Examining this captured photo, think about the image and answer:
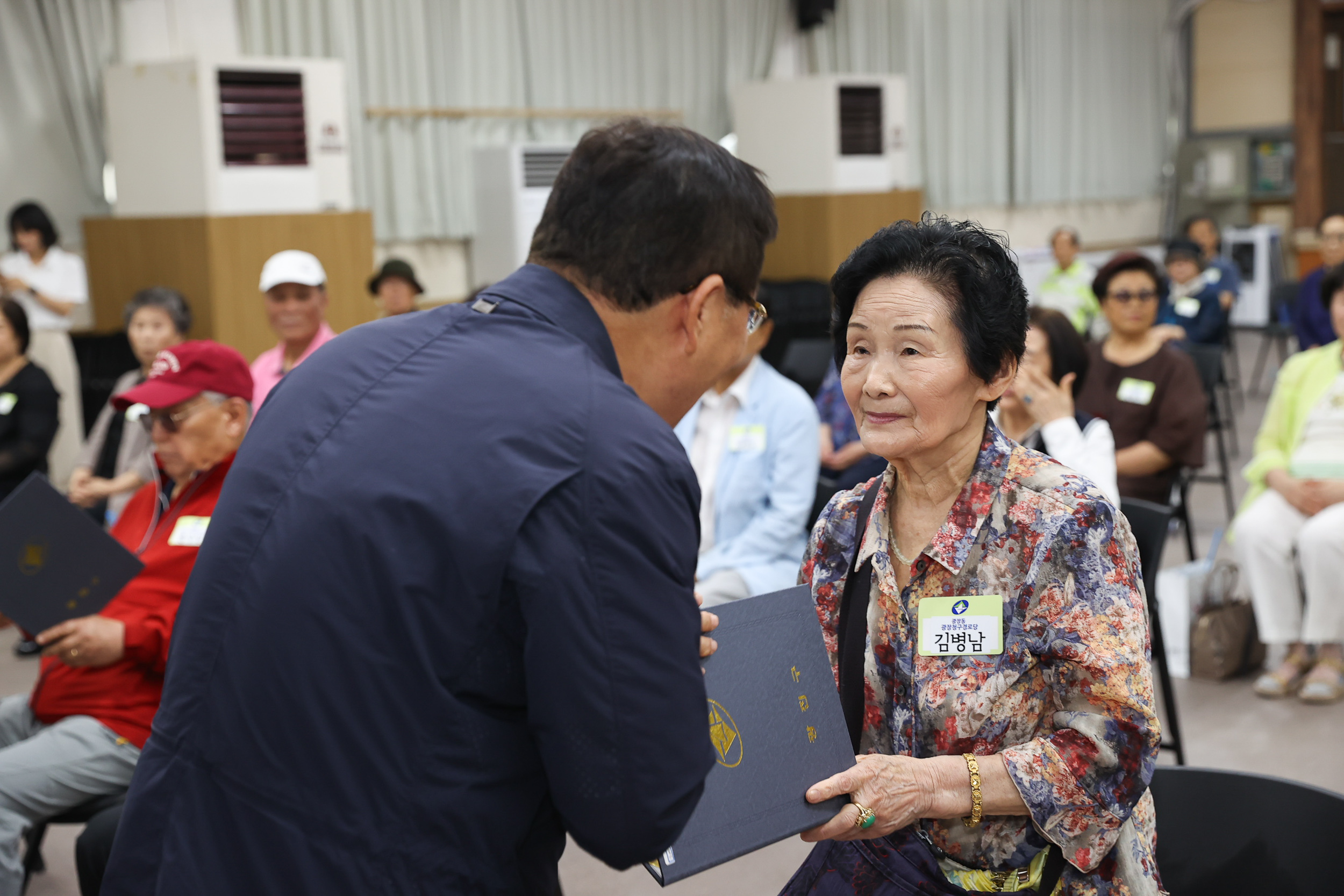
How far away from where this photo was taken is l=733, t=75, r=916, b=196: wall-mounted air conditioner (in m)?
8.62

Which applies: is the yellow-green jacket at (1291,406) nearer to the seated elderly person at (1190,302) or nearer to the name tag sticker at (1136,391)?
the name tag sticker at (1136,391)

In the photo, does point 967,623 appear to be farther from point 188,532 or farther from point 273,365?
point 273,365

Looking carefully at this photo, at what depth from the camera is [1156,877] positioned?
5.13 ft

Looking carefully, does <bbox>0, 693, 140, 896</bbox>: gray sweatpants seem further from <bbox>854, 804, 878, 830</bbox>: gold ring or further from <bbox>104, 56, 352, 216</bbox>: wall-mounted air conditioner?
<bbox>104, 56, 352, 216</bbox>: wall-mounted air conditioner

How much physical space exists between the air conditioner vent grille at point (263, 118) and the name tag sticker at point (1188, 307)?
521 cm

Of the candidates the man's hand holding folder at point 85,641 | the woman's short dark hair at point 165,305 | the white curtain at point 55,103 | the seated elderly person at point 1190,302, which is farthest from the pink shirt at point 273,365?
the seated elderly person at point 1190,302

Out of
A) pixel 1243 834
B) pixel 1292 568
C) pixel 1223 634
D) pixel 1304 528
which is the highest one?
pixel 1243 834

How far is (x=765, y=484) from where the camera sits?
358 cm

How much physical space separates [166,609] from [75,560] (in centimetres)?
24

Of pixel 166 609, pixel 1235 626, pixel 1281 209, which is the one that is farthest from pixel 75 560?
pixel 1281 209

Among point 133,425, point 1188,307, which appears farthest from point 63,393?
point 1188,307

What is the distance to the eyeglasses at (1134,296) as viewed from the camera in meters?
4.75

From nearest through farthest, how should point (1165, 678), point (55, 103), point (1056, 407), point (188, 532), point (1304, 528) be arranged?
point (188, 532) < point (1165, 678) < point (1056, 407) < point (1304, 528) < point (55, 103)

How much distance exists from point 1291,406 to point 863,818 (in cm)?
370
